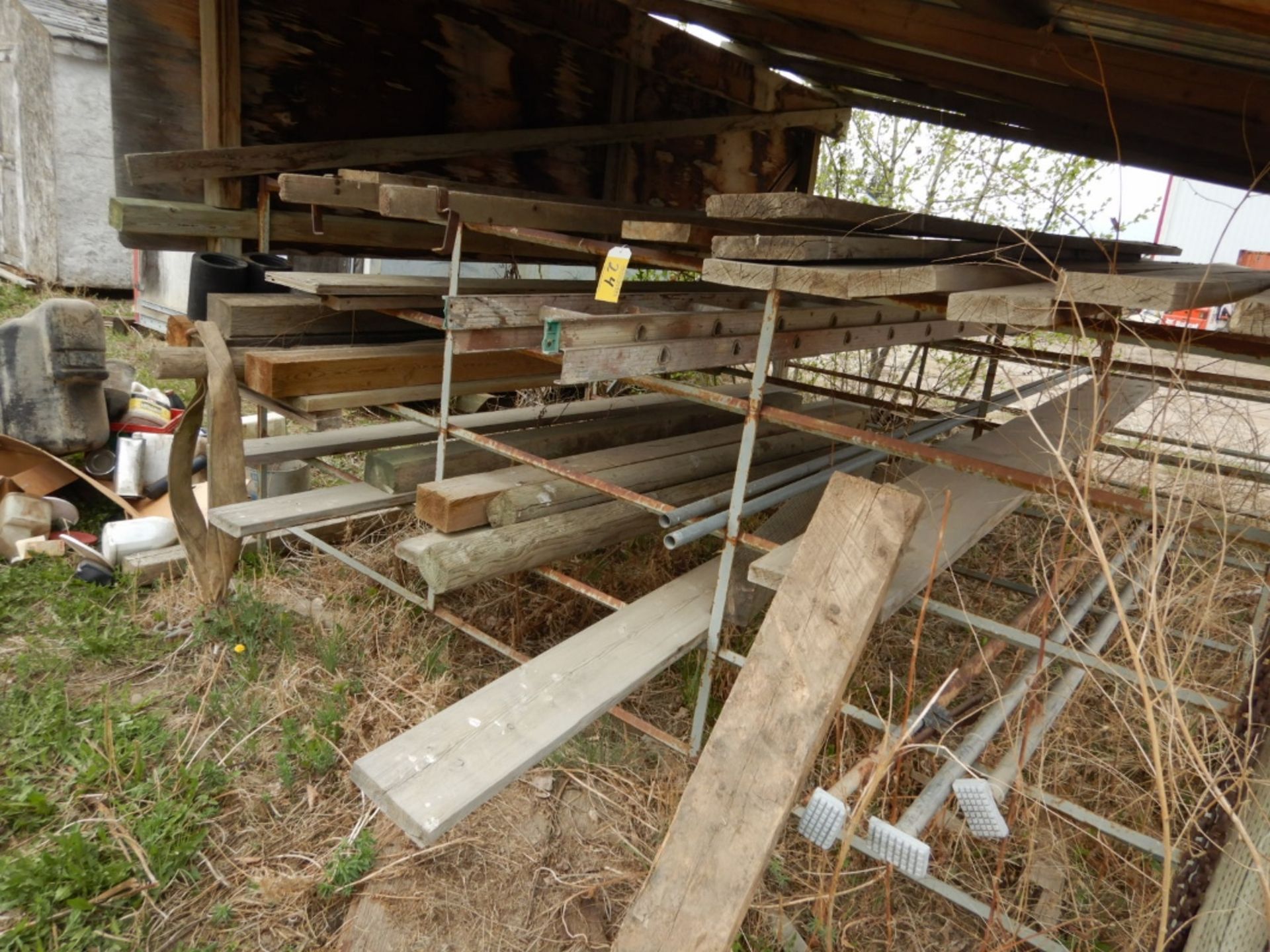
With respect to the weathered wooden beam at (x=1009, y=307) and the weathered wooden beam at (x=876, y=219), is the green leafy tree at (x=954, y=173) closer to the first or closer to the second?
the weathered wooden beam at (x=876, y=219)

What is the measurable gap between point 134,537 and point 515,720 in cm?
303

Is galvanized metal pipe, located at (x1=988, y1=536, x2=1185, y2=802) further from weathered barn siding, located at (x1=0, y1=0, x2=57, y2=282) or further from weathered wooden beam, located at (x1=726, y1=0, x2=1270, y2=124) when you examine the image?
weathered barn siding, located at (x1=0, y1=0, x2=57, y2=282)

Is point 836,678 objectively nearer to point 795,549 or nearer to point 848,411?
point 795,549

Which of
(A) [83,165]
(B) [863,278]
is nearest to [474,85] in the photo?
(B) [863,278]

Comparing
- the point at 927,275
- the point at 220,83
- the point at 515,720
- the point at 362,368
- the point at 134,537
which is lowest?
the point at 134,537

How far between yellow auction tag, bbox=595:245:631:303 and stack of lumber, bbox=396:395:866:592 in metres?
0.88

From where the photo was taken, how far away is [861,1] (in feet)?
10.8

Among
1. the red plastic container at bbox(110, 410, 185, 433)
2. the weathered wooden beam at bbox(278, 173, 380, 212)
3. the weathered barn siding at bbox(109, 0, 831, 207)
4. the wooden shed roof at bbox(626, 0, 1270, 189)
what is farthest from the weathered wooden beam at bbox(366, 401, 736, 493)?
the red plastic container at bbox(110, 410, 185, 433)

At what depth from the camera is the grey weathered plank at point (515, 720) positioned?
6.31ft

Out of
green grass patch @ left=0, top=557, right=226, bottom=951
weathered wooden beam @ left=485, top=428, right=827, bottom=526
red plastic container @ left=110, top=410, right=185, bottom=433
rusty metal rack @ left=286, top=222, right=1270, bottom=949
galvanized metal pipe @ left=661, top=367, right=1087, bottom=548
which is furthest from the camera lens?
red plastic container @ left=110, top=410, right=185, bottom=433

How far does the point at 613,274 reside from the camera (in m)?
2.55

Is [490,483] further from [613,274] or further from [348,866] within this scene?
[348,866]

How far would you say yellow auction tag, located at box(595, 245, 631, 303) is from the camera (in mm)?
2508

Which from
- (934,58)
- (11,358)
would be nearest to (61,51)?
(11,358)
